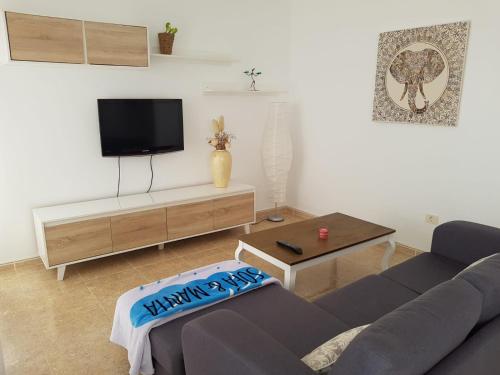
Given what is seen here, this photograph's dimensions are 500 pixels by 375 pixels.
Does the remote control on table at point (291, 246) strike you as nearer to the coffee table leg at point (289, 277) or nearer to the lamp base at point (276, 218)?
the coffee table leg at point (289, 277)

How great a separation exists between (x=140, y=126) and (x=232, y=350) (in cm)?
276

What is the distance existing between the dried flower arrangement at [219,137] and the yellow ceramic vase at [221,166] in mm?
62

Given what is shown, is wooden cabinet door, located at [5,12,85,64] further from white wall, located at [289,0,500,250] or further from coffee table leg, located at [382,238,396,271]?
coffee table leg, located at [382,238,396,271]

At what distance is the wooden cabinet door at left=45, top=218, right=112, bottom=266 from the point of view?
119 inches

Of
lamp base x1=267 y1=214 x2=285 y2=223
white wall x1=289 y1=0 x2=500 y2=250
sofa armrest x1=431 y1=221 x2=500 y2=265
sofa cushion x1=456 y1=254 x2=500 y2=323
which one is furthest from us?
lamp base x1=267 y1=214 x2=285 y2=223

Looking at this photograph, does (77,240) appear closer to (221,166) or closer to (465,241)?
(221,166)

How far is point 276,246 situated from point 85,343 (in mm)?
1336

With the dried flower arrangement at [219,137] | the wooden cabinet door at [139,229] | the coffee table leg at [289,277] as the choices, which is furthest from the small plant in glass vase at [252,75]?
the coffee table leg at [289,277]

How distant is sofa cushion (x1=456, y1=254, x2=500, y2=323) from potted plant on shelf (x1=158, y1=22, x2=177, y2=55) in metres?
3.08

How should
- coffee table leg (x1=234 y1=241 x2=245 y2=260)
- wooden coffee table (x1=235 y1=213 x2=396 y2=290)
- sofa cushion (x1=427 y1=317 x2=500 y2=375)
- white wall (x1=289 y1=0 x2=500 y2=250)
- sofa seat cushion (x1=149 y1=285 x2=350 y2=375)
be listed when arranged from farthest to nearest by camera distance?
white wall (x1=289 y1=0 x2=500 y2=250)
coffee table leg (x1=234 y1=241 x2=245 y2=260)
wooden coffee table (x1=235 y1=213 x2=396 y2=290)
sofa seat cushion (x1=149 y1=285 x2=350 y2=375)
sofa cushion (x1=427 y1=317 x2=500 y2=375)

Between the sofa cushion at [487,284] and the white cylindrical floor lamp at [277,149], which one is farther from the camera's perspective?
the white cylindrical floor lamp at [277,149]

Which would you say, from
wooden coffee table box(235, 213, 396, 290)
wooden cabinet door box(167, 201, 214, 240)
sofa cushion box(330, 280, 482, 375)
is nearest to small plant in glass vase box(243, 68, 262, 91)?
wooden cabinet door box(167, 201, 214, 240)

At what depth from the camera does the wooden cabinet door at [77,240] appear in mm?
3029

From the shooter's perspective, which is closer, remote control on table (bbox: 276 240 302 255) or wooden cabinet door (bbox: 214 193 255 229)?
remote control on table (bbox: 276 240 302 255)
